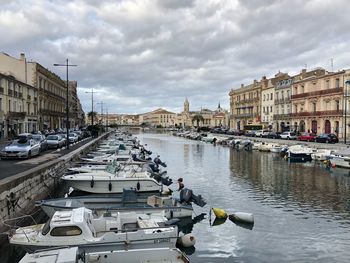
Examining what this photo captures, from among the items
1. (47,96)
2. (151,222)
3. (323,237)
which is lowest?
(323,237)

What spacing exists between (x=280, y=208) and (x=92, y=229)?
12.6 meters

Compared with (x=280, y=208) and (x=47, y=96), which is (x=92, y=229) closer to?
(x=280, y=208)

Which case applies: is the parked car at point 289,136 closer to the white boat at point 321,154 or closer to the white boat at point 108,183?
the white boat at point 321,154

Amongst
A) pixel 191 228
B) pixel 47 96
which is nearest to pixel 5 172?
pixel 191 228

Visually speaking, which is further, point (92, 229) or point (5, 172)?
point (5, 172)

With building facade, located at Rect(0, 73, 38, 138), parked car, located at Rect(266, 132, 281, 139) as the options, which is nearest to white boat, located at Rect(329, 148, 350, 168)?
parked car, located at Rect(266, 132, 281, 139)

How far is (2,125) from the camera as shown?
62.3 m

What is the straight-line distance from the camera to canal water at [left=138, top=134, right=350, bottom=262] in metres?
16.0

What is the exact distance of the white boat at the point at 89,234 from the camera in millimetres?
13023

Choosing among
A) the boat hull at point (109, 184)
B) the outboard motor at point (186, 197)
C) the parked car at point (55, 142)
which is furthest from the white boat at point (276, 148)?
the outboard motor at point (186, 197)

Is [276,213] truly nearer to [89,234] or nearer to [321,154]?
[89,234]

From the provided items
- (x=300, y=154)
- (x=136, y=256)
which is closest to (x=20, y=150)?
(x=136, y=256)

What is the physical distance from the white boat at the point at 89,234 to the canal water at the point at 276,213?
214 cm

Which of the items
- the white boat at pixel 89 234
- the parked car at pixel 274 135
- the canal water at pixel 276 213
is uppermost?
the parked car at pixel 274 135
